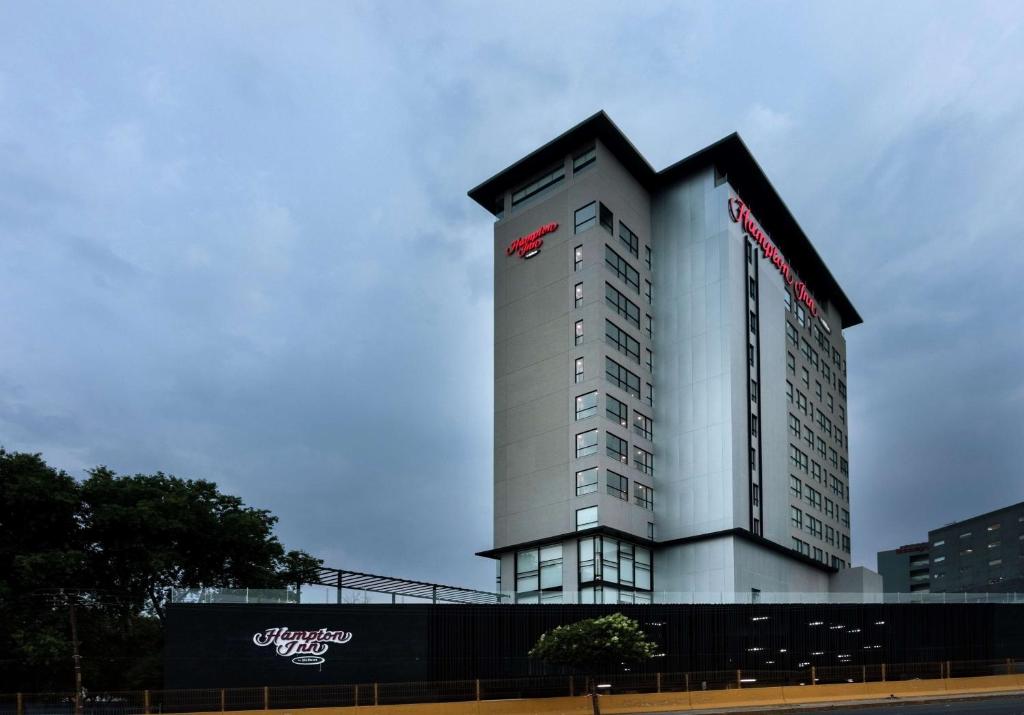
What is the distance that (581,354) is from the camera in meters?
75.4

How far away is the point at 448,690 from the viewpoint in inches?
1965

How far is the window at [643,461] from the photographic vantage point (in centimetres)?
7750

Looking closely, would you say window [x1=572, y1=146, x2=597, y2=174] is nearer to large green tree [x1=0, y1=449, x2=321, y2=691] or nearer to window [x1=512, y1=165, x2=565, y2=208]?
window [x1=512, y1=165, x2=565, y2=208]

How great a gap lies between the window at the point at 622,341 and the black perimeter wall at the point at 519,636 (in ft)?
80.9

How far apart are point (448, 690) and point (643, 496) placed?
31234 mm

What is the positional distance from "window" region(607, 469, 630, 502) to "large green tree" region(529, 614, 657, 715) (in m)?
25.2

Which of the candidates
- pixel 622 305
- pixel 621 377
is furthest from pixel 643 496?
pixel 622 305

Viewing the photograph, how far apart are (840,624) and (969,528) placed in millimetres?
135598

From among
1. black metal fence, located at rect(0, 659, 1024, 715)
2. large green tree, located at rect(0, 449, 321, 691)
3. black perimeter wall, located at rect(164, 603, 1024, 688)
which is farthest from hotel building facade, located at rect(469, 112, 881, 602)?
large green tree, located at rect(0, 449, 321, 691)

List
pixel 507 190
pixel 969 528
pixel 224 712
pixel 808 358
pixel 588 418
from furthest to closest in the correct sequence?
pixel 969 528
pixel 808 358
pixel 507 190
pixel 588 418
pixel 224 712

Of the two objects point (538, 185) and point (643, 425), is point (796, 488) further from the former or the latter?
point (538, 185)

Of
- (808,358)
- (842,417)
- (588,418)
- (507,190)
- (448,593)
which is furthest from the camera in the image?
(842,417)

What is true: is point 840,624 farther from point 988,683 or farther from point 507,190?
point 507,190

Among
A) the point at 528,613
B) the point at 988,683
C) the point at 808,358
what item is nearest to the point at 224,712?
the point at 528,613
